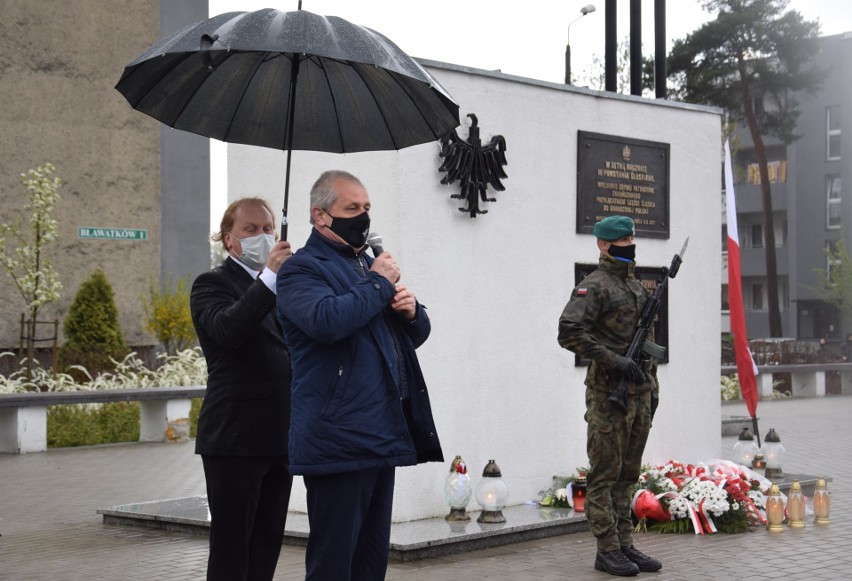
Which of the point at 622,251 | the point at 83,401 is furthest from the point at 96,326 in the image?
the point at 622,251

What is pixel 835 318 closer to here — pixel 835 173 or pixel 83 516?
pixel 835 173

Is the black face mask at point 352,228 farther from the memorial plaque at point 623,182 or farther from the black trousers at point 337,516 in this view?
the memorial plaque at point 623,182

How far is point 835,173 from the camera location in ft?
194

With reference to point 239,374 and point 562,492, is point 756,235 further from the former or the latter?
point 239,374

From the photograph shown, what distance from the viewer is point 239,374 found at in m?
5.06

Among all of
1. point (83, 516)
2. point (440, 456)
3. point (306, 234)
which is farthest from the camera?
point (83, 516)

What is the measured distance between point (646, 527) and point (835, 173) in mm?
54423

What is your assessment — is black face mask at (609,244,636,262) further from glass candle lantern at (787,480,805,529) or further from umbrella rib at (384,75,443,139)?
glass candle lantern at (787,480,805,529)

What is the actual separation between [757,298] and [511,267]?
58225mm

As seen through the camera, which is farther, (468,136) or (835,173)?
(835,173)

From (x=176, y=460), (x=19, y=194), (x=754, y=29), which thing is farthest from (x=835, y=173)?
(x=176, y=460)

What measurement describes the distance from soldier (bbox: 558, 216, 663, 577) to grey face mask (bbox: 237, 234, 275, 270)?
258 cm

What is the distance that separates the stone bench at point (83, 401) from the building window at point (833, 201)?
49.5 metres

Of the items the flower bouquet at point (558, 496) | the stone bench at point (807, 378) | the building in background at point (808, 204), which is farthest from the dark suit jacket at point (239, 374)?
the building in background at point (808, 204)
